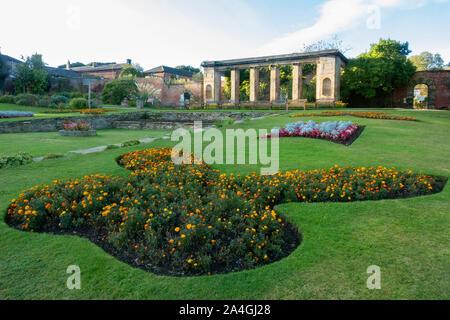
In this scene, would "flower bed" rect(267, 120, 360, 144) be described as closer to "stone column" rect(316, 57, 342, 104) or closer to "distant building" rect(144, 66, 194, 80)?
"stone column" rect(316, 57, 342, 104)

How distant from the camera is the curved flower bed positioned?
3129 millimetres

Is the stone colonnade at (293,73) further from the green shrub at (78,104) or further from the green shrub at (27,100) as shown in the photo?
the green shrub at (27,100)

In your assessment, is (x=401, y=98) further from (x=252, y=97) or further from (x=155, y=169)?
(x=155, y=169)

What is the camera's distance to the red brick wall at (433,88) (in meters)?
28.1

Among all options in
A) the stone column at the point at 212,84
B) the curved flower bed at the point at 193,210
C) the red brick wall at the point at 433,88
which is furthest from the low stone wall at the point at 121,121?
the red brick wall at the point at 433,88

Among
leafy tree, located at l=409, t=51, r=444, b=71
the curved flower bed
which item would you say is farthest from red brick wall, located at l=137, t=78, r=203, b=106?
leafy tree, located at l=409, t=51, r=444, b=71

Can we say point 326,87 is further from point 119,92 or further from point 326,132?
point 119,92

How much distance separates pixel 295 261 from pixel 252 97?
2927 cm

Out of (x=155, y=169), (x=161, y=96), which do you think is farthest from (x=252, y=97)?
(x=155, y=169)

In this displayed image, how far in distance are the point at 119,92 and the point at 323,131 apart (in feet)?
90.4

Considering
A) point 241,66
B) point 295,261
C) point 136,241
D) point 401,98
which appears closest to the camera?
point 295,261

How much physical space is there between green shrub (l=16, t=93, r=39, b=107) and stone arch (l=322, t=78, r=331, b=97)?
25.5 meters

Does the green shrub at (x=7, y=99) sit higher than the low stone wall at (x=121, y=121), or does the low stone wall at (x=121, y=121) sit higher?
the green shrub at (x=7, y=99)
